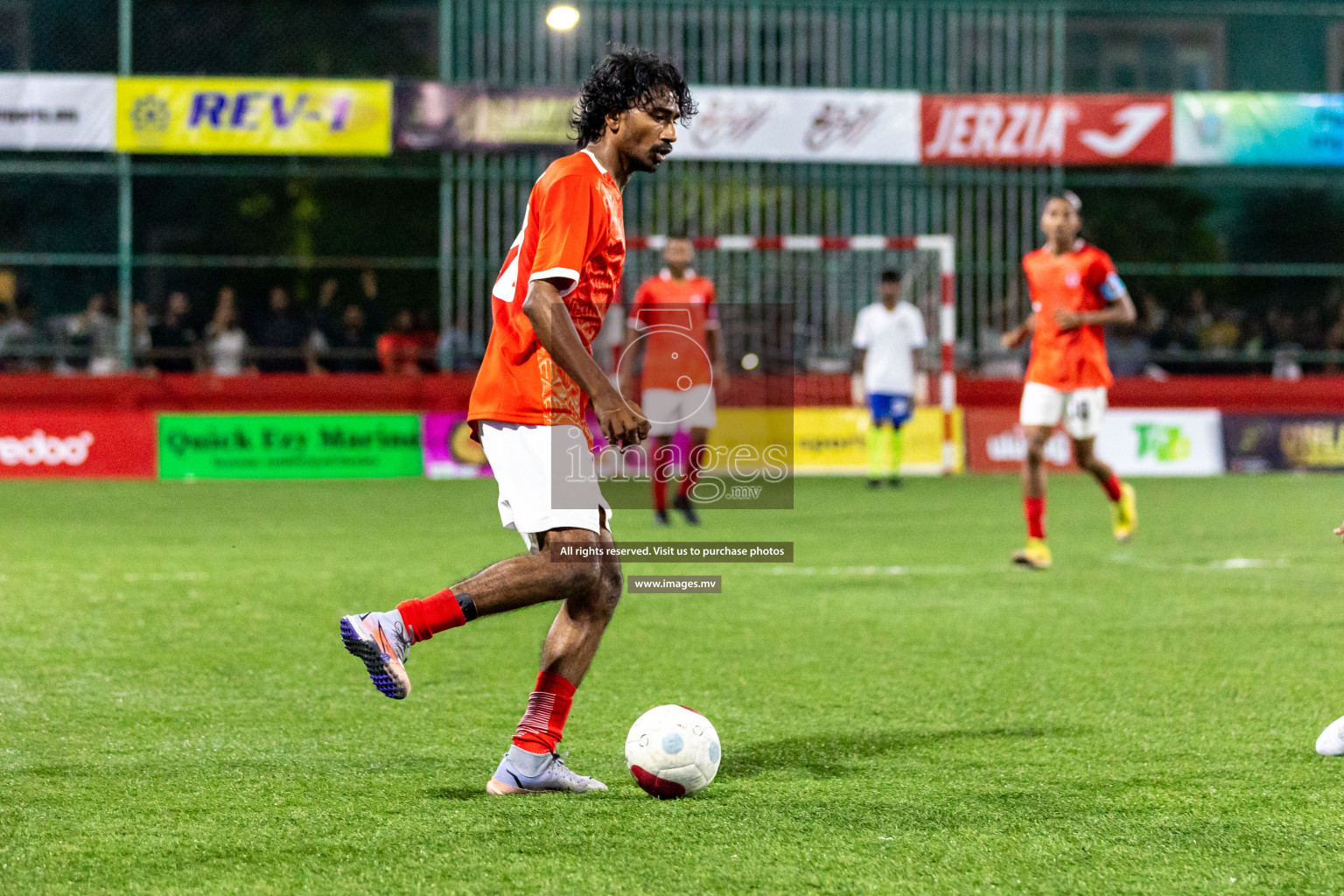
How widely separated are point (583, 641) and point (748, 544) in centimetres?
758

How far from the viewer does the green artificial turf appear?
3.67 meters

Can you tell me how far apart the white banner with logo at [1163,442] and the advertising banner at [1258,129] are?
3.28m

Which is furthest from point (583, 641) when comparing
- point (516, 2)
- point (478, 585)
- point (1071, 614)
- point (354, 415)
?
point (516, 2)

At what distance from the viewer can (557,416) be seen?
4281 mm

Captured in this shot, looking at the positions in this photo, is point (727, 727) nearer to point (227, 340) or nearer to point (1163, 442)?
point (1163, 442)

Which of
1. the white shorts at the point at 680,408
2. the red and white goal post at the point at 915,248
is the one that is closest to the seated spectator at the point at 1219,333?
the red and white goal post at the point at 915,248

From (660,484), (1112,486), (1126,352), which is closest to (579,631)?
(1112,486)

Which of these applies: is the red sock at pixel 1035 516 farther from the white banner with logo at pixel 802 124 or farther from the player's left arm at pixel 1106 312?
the white banner with logo at pixel 802 124

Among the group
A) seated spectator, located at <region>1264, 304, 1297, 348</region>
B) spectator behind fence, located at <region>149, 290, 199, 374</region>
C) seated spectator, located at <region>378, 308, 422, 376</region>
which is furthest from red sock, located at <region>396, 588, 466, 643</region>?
seated spectator, located at <region>1264, 304, 1297, 348</region>

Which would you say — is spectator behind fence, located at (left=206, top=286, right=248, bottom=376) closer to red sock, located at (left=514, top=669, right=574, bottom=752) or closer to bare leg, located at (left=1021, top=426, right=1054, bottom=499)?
bare leg, located at (left=1021, top=426, right=1054, bottom=499)

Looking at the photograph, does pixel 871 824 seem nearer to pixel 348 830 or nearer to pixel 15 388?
pixel 348 830

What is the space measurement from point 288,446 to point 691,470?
226 inches

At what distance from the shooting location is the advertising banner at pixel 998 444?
18578 millimetres

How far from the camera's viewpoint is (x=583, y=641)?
14.6 ft
